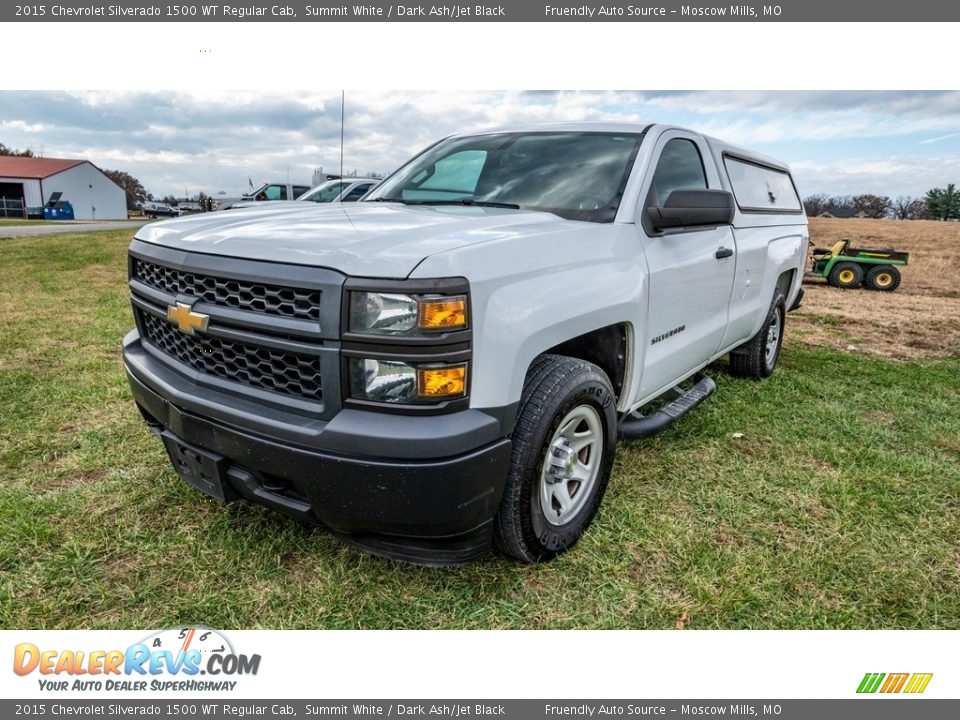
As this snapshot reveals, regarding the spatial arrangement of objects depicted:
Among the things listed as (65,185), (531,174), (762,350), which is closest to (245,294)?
(531,174)

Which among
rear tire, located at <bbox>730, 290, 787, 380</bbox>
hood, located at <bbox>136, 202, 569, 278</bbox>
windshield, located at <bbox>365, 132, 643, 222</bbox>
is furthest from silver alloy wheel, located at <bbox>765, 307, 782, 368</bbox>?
hood, located at <bbox>136, 202, 569, 278</bbox>

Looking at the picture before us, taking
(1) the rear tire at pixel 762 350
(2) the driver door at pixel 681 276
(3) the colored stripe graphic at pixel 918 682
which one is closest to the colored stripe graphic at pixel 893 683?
(3) the colored stripe graphic at pixel 918 682

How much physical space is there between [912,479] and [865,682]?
6.00ft

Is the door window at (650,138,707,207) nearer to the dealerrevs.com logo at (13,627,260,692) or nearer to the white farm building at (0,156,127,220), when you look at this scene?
the dealerrevs.com logo at (13,627,260,692)

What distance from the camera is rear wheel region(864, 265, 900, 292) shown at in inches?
493

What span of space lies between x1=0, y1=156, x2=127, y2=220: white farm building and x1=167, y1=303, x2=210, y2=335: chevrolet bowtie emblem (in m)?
57.6

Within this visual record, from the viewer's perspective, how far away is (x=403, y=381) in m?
1.96

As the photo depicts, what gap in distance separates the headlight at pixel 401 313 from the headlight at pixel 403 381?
109 mm

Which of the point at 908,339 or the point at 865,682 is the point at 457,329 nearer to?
the point at 865,682

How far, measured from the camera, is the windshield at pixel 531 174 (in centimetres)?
304

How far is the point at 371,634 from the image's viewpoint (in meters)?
2.19

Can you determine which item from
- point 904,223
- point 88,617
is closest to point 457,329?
point 88,617

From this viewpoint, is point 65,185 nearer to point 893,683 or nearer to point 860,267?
point 860,267

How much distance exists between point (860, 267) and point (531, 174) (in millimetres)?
12358
